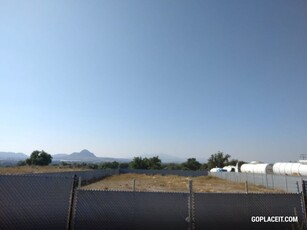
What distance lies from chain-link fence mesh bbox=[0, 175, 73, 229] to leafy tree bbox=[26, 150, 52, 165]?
93.0 m

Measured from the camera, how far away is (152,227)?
23.6ft

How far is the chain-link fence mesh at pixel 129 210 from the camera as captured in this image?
7.06m

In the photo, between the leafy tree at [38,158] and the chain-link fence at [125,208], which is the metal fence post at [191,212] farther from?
the leafy tree at [38,158]

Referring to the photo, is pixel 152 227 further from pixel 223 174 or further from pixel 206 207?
pixel 223 174

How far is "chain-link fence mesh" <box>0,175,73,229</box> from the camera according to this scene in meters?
6.54

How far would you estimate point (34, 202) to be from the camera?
6727mm

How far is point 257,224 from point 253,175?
2979cm

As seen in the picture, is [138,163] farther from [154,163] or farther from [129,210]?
[129,210]

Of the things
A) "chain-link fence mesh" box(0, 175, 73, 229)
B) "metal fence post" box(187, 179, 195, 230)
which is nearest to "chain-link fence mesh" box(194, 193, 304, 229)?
"metal fence post" box(187, 179, 195, 230)

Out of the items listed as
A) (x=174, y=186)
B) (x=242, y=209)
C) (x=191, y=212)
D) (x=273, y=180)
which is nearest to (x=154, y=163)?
(x=174, y=186)

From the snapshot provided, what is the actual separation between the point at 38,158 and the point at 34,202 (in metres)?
94.1

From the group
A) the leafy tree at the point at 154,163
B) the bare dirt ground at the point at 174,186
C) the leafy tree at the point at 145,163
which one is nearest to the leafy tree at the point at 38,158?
the leafy tree at the point at 145,163

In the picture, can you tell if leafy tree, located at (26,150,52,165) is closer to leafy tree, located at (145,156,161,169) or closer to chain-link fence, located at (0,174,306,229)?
leafy tree, located at (145,156,161,169)

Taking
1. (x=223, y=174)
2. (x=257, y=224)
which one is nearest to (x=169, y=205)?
(x=257, y=224)
